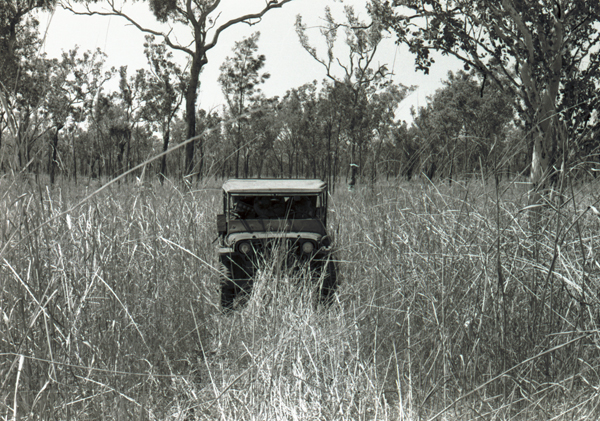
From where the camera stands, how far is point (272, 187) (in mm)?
4965

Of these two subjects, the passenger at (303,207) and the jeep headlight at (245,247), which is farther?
the passenger at (303,207)

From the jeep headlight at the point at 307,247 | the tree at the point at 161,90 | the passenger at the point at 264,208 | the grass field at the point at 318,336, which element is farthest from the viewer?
the tree at the point at 161,90

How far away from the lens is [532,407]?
2436mm

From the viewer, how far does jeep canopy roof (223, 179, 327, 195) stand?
4898mm

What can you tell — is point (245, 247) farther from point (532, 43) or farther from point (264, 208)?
point (532, 43)

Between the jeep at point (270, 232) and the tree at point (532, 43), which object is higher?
the tree at point (532, 43)

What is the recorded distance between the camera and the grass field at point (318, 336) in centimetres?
222

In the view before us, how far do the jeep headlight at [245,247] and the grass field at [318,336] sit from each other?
0.91 m

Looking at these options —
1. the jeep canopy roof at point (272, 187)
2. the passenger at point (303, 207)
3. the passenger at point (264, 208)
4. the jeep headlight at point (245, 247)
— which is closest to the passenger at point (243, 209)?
the passenger at point (264, 208)

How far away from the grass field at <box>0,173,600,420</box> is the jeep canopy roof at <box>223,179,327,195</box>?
1.44 meters

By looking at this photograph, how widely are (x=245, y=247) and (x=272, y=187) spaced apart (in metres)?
0.77

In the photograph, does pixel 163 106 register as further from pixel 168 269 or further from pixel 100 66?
pixel 168 269

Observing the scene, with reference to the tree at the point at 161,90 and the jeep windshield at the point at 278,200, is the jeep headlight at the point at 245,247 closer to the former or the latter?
the jeep windshield at the point at 278,200

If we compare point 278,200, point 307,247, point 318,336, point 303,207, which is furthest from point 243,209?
point 318,336
